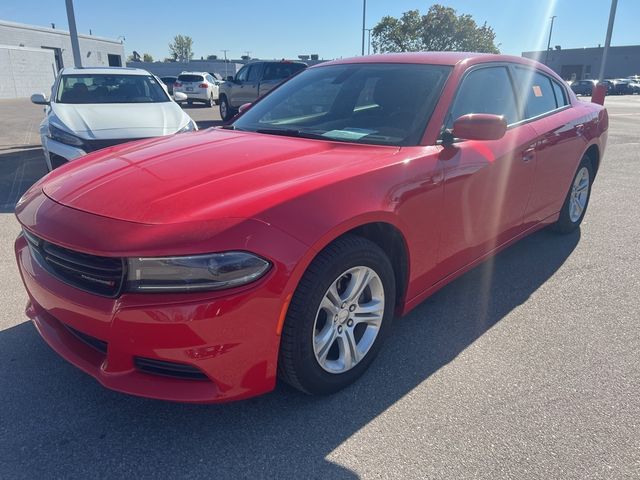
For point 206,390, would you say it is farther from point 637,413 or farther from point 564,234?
point 564,234

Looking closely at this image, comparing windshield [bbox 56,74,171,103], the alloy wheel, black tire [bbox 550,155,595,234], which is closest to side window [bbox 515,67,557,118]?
black tire [bbox 550,155,595,234]

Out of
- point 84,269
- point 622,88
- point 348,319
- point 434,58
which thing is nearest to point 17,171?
point 84,269

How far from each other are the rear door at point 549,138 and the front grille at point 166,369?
2798mm

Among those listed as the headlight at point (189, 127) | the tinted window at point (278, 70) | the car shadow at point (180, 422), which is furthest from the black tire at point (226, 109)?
the car shadow at point (180, 422)

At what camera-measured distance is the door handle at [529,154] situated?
3.52 m

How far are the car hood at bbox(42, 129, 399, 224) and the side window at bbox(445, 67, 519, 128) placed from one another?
0.73 meters

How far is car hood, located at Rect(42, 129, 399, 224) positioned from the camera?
2.12 metres

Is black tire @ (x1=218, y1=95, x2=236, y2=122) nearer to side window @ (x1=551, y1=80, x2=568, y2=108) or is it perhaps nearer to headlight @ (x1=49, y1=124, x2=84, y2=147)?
headlight @ (x1=49, y1=124, x2=84, y2=147)

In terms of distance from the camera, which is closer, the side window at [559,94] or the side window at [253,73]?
the side window at [559,94]

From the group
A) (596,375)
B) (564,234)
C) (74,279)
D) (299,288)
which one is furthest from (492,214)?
(74,279)

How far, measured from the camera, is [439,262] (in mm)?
2990

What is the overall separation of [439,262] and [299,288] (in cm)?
117

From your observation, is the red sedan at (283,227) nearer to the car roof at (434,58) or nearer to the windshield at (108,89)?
the car roof at (434,58)

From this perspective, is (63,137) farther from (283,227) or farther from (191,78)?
(191,78)
